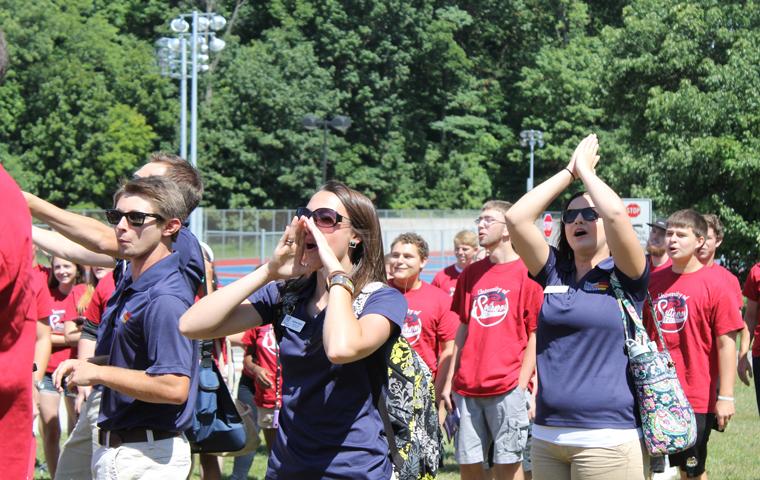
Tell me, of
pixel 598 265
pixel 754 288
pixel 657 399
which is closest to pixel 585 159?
pixel 598 265

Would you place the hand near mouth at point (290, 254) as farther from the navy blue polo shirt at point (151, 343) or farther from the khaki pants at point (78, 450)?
the khaki pants at point (78, 450)

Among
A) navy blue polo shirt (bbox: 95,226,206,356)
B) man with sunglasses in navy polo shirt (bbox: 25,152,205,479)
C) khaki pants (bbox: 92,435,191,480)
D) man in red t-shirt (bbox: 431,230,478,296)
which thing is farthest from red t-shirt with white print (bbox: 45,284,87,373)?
khaki pants (bbox: 92,435,191,480)

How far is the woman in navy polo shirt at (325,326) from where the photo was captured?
3.69 m

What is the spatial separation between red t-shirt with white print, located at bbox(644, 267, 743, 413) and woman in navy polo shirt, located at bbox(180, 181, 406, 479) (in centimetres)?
411

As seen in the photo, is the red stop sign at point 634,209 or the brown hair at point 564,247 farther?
A: the red stop sign at point 634,209

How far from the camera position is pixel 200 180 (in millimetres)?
5375

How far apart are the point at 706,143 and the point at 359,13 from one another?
34.4 meters

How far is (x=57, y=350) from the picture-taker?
29.8 feet

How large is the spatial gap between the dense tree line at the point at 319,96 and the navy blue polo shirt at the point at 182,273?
31990 millimetres

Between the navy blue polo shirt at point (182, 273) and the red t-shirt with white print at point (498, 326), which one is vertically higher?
the navy blue polo shirt at point (182, 273)

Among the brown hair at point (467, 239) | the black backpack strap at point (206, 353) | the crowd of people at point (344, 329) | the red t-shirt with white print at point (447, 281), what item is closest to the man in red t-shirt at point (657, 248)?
the crowd of people at point (344, 329)

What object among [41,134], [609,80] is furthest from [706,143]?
[41,134]

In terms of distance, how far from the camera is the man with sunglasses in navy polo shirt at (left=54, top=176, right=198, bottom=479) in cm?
422

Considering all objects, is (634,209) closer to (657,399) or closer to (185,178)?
(657,399)
